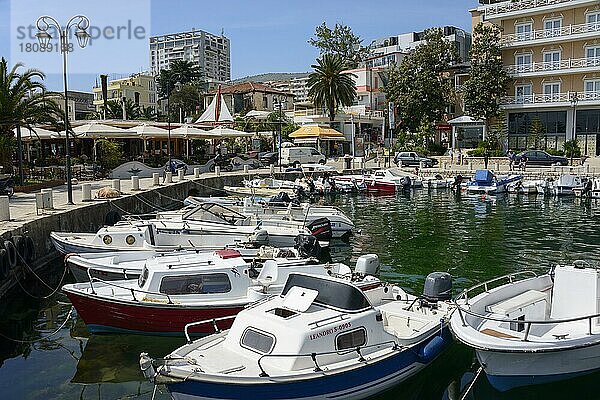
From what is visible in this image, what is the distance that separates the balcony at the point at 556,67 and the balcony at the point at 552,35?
86.2 inches

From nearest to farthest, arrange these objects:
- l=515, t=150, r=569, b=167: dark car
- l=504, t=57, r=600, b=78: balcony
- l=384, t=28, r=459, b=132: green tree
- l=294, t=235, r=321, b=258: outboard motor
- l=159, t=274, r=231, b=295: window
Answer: l=159, t=274, r=231, b=295: window
l=294, t=235, r=321, b=258: outboard motor
l=515, t=150, r=569, b=167: dark car
l=504, t=57, r=600, b=78: balcony
l=384, t=28, r=459, b=132: green tree

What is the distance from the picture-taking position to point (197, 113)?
98562mm

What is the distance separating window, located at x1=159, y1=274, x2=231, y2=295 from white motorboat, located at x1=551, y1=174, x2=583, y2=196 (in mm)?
35963

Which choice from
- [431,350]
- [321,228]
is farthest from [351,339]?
[321,228]

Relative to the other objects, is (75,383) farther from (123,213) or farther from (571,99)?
(571,99)

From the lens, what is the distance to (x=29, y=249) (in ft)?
66.7

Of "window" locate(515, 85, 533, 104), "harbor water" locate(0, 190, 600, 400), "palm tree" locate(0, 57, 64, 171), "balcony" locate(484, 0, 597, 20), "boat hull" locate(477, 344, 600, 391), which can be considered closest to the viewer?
"boat hull" locate(477, 344, 600, 391)

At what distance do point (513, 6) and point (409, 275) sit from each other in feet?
163

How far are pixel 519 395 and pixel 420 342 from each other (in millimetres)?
2107

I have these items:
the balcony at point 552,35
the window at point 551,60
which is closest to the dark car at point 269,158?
the balcony at point 552,35

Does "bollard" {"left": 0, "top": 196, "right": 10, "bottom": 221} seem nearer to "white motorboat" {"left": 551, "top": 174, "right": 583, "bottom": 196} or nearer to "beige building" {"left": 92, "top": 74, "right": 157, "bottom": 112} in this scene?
"white motorboat" {"left": 551, "top": 174, "right": 583, "bottom": 196}

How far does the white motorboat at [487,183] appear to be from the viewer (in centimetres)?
4456

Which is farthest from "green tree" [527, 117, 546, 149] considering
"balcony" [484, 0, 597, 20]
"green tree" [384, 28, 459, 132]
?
"balcony" [484, 0, 597, 20]

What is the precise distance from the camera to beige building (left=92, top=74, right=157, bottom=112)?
122094 millimetres
